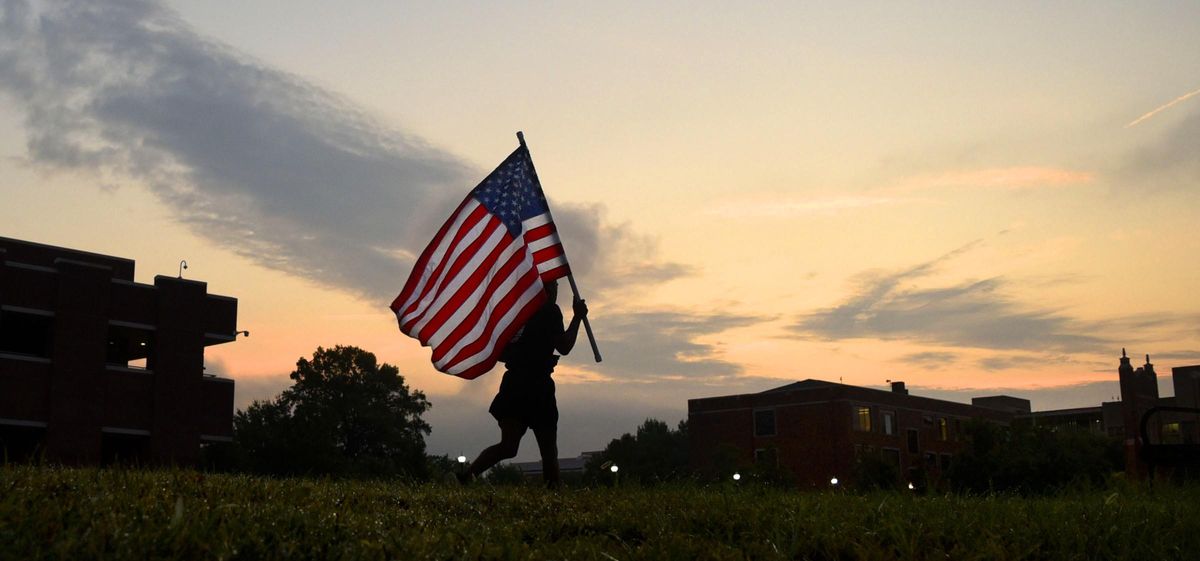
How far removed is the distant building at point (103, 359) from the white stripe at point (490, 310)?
38.4 m

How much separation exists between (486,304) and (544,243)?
0.89m

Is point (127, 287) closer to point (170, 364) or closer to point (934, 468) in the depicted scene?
point (170, 364)

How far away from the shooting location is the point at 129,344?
53500 millimetres

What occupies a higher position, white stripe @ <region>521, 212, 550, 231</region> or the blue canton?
the blue canton

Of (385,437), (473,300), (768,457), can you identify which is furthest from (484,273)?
(768,457)

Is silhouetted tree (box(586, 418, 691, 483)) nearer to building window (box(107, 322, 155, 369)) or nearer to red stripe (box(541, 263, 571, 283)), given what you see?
building window (box(107, 322, 155, 369))

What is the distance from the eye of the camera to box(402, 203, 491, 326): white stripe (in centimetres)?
1216

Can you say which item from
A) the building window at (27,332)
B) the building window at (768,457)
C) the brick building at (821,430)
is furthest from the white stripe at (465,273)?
the building window at (768,457)

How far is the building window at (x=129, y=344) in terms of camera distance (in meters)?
51.1


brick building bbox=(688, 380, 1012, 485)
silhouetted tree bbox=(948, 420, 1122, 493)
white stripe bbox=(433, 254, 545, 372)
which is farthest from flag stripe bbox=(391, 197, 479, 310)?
brick building bbox=(688, 380, 1012, 485)

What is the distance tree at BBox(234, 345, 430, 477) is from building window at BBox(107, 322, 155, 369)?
7.46m

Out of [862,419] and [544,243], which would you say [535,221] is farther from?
[862,419]

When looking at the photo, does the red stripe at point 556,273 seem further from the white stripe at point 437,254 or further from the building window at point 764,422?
the building window at point 764,422

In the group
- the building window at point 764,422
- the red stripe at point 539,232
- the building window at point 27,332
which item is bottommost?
the red stripe at point 539,232
